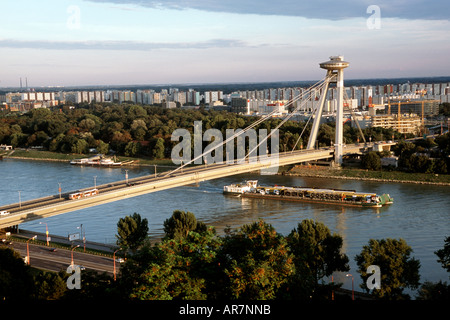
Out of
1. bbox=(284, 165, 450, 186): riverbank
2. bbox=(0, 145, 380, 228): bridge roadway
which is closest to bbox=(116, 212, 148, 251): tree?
bbox=(0, 145, 380, 228): bridge roadway

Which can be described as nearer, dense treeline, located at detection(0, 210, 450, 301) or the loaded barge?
dense treeline, located at detection(0, 210, 450, 301)

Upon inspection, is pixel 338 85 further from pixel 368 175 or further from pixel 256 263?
pixel 256 263

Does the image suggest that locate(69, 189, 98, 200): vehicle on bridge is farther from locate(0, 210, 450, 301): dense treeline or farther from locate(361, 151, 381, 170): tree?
locate(361, 151, 381, 170): tree

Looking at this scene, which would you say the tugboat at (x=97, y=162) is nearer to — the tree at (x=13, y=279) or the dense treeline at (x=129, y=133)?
the dense treeline at (x=129, y=133)

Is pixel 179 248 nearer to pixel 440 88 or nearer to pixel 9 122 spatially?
pixel 9 122

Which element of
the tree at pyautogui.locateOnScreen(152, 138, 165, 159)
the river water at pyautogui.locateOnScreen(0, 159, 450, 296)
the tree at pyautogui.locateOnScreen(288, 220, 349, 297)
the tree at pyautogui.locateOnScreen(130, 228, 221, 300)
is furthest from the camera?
the tree at pyautogui.locateOnScreen(152, 138, 165, 159)

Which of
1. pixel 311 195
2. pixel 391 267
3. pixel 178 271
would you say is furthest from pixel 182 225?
pixel 311 195
